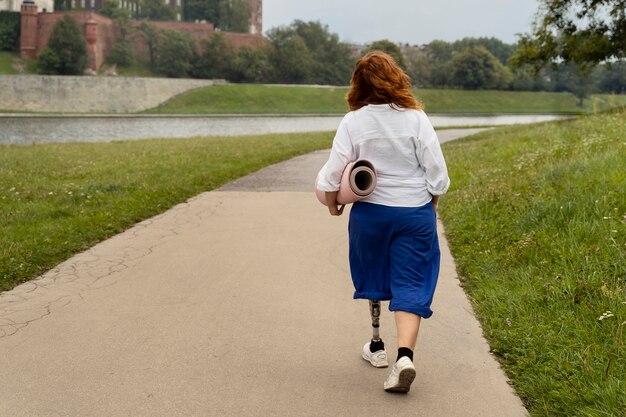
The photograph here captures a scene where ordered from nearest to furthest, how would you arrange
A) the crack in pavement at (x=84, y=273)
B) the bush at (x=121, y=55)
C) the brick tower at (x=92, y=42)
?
the crack in pavement at (x=84, y=273) → the brick tower at (x=92, y=42) → the bush at (x=121, y=55)

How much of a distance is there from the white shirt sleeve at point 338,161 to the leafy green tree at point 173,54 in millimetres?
87367

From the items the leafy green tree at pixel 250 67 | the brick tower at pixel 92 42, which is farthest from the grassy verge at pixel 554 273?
the brick tower at pixel 92 42

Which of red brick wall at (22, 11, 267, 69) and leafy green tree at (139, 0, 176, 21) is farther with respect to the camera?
leafy green tree at (139, 0, 176, 21)

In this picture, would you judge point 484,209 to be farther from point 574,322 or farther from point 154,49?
point 154,49

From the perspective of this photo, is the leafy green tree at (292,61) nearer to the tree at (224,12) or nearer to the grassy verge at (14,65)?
the tree at (224,12)

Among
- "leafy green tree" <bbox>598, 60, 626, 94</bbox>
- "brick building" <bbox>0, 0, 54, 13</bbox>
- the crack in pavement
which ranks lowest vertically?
the crack in pavement

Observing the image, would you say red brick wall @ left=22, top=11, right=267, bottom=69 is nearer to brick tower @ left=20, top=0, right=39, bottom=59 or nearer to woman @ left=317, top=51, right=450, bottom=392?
brick tower @ left=20, top=0, right=39, bottom=59

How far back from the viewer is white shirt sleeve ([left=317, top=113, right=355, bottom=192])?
3.66 meters

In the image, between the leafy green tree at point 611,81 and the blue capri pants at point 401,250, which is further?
the leafy green tree at point 611,81

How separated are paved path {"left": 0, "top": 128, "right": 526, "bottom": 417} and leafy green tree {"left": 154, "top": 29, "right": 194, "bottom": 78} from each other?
3326 inches

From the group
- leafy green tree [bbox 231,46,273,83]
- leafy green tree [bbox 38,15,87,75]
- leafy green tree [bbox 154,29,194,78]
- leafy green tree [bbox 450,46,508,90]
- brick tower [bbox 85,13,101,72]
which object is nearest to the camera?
leafy green tree [bbox 38,15,87,75]

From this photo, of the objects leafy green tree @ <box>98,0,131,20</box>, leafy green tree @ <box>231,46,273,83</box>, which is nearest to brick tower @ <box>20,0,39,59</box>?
leafy green tree @ <box>98,0,131,20</box>

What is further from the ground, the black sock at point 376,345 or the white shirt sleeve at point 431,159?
the white shirt sleeve at point 431,159

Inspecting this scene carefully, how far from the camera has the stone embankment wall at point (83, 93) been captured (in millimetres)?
74062
